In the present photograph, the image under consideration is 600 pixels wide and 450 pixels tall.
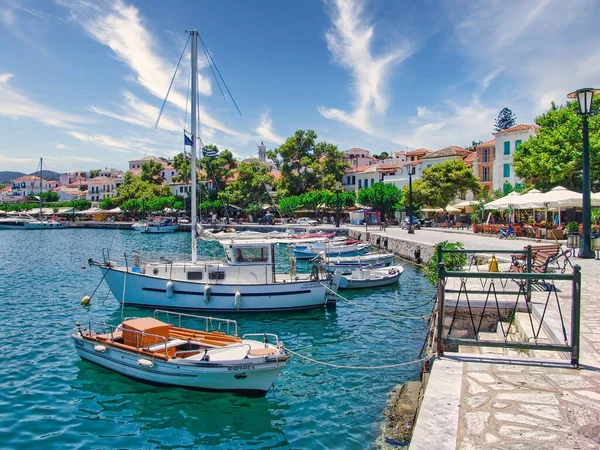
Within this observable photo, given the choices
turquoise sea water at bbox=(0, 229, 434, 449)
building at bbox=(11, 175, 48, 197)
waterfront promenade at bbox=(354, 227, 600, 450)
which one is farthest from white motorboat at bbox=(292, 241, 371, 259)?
building at bbox=(11, 175, 48, 197)

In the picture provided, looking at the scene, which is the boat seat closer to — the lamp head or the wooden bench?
the wooden bench

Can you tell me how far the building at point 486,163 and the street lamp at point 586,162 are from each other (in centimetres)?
4606

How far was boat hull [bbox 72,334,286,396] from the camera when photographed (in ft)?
31.0

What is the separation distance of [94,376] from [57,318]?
7068 millimetres

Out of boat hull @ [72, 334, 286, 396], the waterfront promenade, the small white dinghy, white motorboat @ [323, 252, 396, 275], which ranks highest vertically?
the waterfront promenade

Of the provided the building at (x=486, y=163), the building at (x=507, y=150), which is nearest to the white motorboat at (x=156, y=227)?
the building at (x=486, y=163)

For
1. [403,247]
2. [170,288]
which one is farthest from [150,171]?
[170,288]

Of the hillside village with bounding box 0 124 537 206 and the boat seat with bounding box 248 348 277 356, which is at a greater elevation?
the hillside village with bounding box 0 124 537 206

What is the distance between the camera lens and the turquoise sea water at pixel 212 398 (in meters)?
8.41

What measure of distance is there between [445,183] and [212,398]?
151 ft

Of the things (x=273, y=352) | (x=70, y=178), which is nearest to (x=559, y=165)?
(x=273, y=352)

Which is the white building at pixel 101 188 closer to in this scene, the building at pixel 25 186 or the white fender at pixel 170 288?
the building at pixel 25 186

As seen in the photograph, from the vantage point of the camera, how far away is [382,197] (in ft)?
212

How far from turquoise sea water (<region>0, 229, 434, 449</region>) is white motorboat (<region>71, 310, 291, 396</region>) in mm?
309
